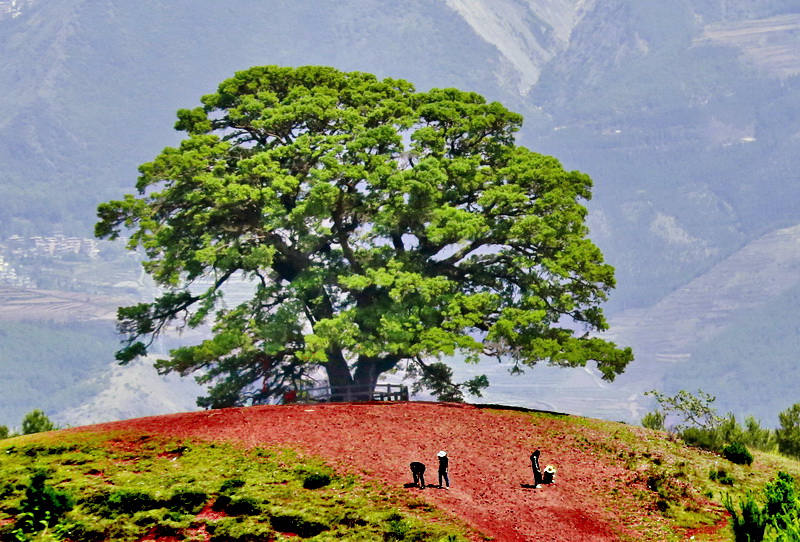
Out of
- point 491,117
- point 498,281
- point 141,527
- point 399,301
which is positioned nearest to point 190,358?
point 399,301

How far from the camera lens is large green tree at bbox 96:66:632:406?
56.8 meters

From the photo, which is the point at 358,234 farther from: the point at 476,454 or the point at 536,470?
the point at 536,470

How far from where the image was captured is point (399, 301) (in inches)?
2233

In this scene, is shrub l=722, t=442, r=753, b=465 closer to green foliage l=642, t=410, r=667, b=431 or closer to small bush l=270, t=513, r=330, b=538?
green foliage l=642, t=410, r=667, b=431

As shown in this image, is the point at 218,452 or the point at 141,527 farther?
the point at 218,452

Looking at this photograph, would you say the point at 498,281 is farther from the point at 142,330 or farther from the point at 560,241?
the point at 142,330

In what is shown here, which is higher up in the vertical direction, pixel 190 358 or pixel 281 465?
pixel 190 358

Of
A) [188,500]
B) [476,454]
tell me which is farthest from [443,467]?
[188,500]

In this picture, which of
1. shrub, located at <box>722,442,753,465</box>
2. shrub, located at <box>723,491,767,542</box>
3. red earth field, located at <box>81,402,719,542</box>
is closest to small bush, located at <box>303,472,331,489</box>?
red earth field, located at <box>81,402,719,542</box>

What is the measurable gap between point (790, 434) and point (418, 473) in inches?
Answer: 987

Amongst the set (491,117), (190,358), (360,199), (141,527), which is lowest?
(141,527)

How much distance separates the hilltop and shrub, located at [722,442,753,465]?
0.39 metres

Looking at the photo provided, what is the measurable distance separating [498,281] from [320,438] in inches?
1012

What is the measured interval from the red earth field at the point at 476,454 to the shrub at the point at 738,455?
3910 millimetres
